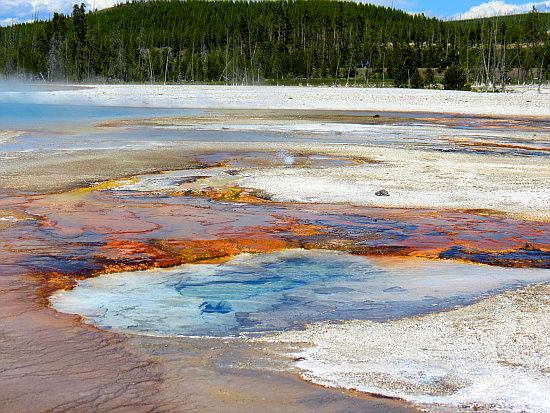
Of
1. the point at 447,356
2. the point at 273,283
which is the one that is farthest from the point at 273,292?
the point at 447,356

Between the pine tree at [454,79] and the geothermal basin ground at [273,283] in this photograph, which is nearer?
the geothermal basin ground at [273,283]

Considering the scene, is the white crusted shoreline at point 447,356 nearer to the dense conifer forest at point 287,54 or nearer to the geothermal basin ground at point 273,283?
the geothermal basin ground at point 273,283

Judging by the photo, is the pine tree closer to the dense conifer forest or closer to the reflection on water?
the dense conifer forest

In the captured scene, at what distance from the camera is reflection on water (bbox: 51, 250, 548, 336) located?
216 inches

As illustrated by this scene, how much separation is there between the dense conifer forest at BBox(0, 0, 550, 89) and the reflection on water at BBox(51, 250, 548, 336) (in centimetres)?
7308

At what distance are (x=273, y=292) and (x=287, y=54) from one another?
102830 millimetres

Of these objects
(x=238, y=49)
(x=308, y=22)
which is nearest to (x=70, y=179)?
(x=238, y=49)

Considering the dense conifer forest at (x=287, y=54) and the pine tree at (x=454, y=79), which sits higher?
the dense conifer forest at (x=287, y=54)

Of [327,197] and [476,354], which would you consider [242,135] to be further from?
[476,354]

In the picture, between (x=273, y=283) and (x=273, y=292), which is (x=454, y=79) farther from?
(x=273, y=292)

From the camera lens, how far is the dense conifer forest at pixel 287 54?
98812mm

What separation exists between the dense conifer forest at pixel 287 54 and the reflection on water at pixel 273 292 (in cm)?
7308

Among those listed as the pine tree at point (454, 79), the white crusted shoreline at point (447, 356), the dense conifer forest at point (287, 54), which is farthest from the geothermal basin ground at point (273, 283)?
the dense conifer forest at point (287, 54)

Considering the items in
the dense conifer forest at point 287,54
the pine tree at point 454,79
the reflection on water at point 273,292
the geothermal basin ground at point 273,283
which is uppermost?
the dense conifer forest at point 287,54
